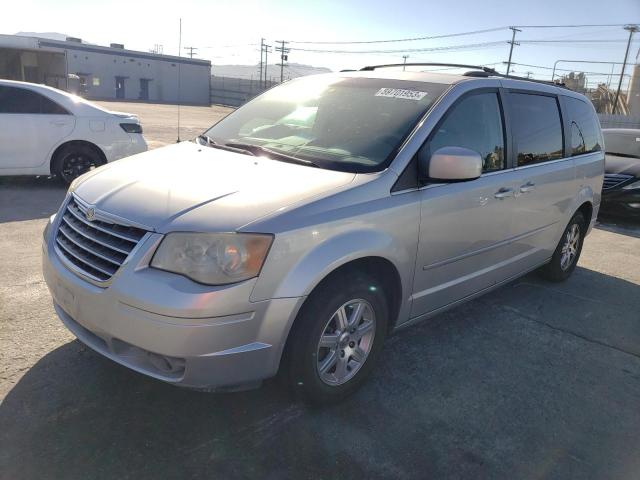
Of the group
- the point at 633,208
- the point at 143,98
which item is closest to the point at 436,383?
the point at 633,208

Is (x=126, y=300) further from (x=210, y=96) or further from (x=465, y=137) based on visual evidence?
(x=210, y=96)

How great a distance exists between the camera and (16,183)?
827 cm

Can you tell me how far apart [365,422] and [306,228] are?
44.1 inches

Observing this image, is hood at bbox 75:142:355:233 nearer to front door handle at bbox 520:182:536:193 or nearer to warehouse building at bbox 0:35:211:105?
front door handle at bbox 520:182:536:193

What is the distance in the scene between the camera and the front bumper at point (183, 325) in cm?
228

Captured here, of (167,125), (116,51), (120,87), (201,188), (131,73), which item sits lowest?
(167,125)

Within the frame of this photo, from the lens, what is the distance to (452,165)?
2.99 m

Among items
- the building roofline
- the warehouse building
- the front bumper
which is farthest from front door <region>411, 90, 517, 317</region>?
the building roofline

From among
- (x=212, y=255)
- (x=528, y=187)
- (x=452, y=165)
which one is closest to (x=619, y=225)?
(x=528, y=187)

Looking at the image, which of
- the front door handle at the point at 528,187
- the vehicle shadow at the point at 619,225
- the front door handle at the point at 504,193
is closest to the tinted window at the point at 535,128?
the front door handle at the point at 528,187

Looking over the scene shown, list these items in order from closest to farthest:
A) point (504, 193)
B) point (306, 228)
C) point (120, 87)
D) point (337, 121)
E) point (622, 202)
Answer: point (306, 228), point (337, 121), point (504, 193), point (622, 202), point (120, 87)

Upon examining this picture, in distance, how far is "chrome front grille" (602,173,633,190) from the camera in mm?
8805

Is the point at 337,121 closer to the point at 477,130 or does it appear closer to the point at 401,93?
the point at 401,93

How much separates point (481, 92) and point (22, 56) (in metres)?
27.7
